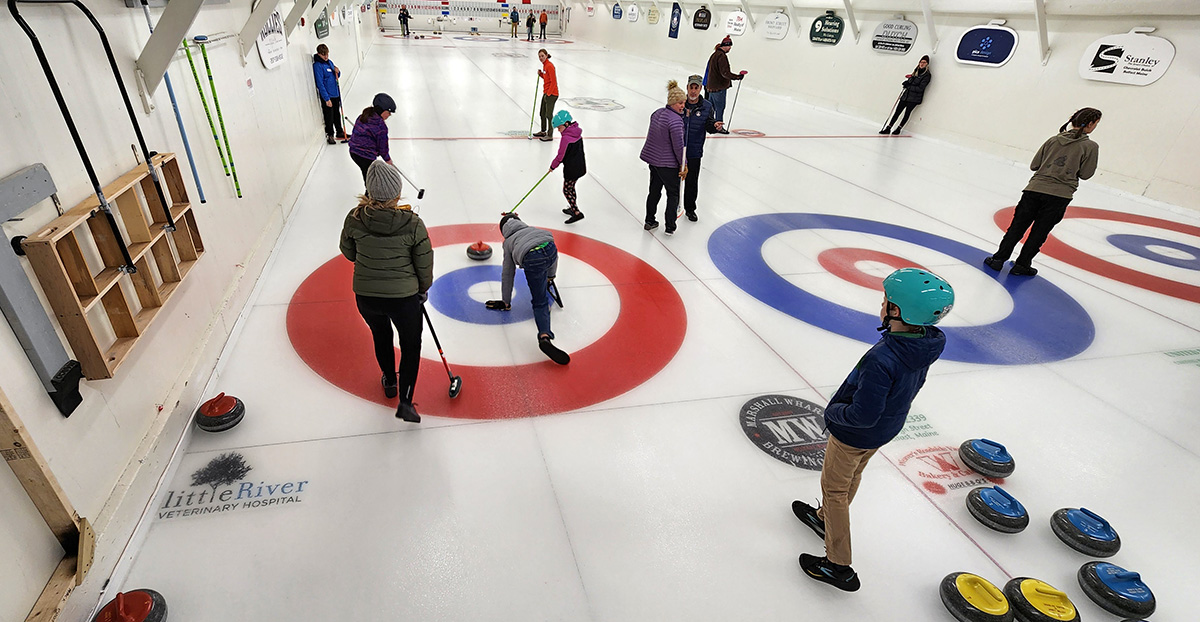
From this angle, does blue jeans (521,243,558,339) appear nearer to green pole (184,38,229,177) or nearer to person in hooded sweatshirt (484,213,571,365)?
person in hooded sweatshirt (484,213,571,365)

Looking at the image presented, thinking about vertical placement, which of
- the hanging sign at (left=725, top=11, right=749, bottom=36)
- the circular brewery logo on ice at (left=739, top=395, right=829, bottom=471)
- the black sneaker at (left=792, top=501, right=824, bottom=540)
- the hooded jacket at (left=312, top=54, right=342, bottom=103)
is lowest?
the circular brewery logo on ice at (left=739, top=395, right=829, bottom=471)

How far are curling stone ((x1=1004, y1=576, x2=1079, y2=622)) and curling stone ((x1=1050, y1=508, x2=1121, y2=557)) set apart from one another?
0.48 metres

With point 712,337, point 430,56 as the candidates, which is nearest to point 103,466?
point 712,337

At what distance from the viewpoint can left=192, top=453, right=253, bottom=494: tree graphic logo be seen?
310cm

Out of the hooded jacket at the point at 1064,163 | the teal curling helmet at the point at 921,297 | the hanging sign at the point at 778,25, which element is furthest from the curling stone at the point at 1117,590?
the hanging sign at the point at 778,25

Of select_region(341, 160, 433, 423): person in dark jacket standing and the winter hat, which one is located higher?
the winter hat

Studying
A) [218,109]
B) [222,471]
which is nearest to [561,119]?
[218,109]

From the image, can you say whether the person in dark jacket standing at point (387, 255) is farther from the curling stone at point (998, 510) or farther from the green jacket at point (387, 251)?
the curling stone at point (998, 510)

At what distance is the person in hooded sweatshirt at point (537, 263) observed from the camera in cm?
406

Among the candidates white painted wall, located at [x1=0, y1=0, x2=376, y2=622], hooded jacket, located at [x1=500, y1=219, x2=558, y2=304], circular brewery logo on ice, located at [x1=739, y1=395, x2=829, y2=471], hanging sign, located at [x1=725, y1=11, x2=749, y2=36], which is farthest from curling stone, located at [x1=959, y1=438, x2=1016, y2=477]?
hanging sign, located at [x1=725, y1=11, x2=749, y2=36]

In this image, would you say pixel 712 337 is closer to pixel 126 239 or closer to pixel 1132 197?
pixel 126 239

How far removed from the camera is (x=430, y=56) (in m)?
23.0

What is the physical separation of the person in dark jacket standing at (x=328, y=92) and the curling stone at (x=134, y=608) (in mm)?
8596

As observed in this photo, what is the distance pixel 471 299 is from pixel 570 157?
2427mm
